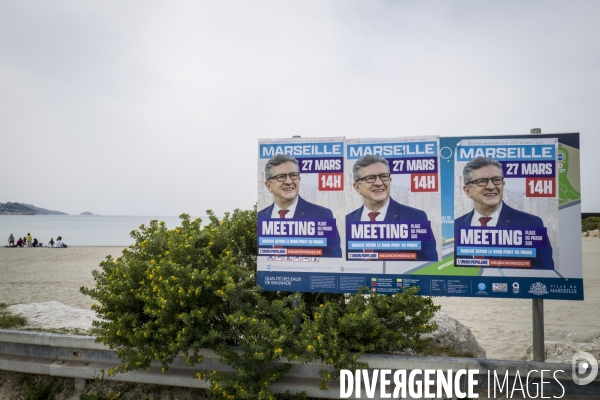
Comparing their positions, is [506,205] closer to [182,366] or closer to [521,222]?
[521,222]

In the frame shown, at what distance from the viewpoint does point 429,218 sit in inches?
208

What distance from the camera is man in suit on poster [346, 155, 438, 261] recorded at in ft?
17.5

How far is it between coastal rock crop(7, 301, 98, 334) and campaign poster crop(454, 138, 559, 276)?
6.41 meters

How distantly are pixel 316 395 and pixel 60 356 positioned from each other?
11.2 feet

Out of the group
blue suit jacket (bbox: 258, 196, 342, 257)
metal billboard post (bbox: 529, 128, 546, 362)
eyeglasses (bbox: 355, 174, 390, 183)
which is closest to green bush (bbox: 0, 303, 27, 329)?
blue suit jacket (bbox: 258, 196, 342, 257)

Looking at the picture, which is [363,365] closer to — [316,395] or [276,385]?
A: [316,395]

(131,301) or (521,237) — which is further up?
(521,237)

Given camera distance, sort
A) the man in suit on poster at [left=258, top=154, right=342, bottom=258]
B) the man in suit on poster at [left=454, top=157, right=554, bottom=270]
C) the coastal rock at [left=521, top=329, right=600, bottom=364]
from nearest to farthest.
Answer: the man in suit on poster at [left=454, top=157, right=554, bottom=270]
the man in suit on poster at [left=258, top=154, right=342, bottom=258]
the coastal rock at [left=521, top=329, right=600, bottom=364]

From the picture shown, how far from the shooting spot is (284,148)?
18.5ft

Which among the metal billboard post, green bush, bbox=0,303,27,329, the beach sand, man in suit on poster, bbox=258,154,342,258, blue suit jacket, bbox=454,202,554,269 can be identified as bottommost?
the beach sand

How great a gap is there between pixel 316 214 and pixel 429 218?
153 cm

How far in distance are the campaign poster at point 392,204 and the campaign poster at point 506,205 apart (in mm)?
352

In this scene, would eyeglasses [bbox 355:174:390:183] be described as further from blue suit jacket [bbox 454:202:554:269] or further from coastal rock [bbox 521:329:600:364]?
coastal rock [bbox 521:329:600:364]

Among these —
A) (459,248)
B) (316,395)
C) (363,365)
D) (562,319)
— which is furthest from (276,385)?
(562,319)
